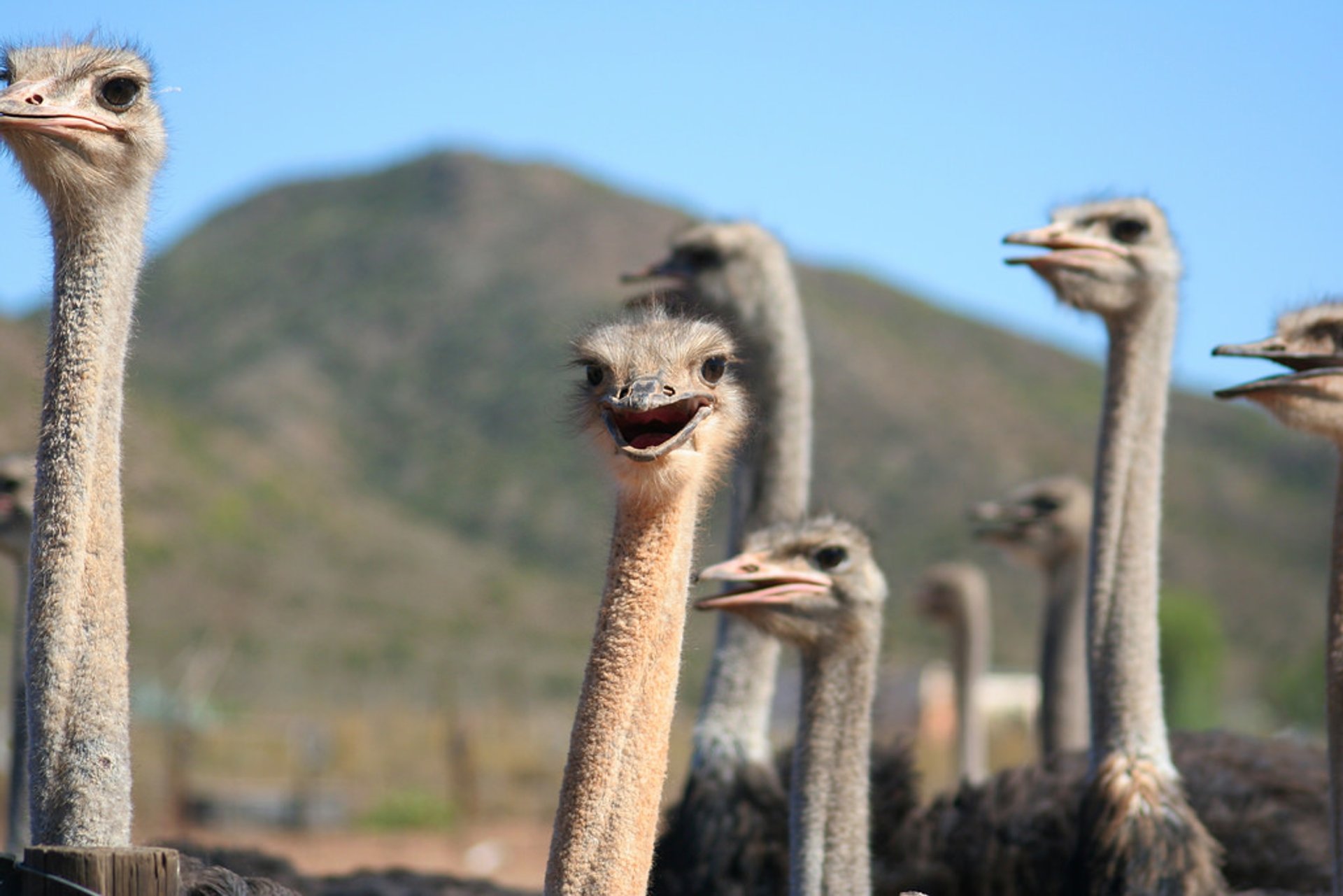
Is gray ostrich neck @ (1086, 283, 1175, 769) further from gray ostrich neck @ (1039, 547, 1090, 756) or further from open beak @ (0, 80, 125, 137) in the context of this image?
open beak @ (0, 80, 125, 137)

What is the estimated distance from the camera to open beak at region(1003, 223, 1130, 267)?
17.7ft

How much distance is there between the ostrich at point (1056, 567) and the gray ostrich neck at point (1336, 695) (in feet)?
11.5

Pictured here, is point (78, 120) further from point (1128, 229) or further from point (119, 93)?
point (1128, 229)

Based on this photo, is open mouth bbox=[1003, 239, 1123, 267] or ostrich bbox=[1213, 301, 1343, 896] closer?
ostrich bbox=[1213, 301, 1343, 896]

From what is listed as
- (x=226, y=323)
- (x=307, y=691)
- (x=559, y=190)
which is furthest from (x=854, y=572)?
(x=559, y=190)

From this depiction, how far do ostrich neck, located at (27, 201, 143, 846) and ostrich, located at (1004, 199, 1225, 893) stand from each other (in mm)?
2444

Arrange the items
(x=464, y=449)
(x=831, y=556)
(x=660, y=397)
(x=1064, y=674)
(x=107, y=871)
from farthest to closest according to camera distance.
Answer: (x=464, y=449) < (x=1064, y=674) < (x=831, y=556) < (x=660, y=397) < (x=107, y=871)

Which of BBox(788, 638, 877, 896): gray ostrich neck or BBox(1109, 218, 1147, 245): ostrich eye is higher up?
BBox(1109, 218, 1147, 245): ostrich eye

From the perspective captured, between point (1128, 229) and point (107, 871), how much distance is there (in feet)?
12.0

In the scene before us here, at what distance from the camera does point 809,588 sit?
187 inches

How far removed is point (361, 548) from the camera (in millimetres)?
51500

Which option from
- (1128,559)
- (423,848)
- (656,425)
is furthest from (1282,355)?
(423,848)

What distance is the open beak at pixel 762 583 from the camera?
4703 millimetres

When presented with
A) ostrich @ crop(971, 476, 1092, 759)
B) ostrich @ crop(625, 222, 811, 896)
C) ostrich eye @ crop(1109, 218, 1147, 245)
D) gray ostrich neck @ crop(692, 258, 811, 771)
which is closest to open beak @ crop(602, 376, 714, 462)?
ostrich @ crop(625, 222, 811, 896)
